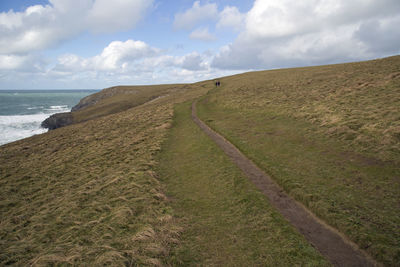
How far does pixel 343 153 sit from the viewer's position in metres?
14.7

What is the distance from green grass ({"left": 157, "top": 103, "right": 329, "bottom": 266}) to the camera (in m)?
7.31

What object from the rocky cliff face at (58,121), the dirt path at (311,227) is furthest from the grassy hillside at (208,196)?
the rocky cliff face at (58,121)

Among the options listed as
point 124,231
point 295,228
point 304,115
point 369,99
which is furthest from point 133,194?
point 369,99

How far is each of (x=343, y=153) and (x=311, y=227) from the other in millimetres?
8618

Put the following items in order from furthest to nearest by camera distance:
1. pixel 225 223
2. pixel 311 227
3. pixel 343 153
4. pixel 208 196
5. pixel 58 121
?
pixel 58 121, pixel 343 153, pixel 208 196, pixel 225 223, pixel 311 227

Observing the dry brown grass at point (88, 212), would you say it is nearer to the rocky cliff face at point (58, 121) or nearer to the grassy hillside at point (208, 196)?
the grassy hillside at point (208, 196)

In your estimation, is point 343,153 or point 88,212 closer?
point 88,212

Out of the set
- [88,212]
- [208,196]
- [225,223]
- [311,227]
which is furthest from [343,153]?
[88,212]

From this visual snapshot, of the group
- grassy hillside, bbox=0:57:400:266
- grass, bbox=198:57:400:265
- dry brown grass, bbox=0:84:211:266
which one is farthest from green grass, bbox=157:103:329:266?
grass, bbox=198:57:400:265

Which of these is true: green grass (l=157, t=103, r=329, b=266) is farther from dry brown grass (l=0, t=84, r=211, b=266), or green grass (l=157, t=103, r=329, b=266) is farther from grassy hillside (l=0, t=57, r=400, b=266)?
dry brown grass (l=0, t=84, r=211, b=266)

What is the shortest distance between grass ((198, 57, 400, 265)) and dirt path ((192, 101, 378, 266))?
335mm

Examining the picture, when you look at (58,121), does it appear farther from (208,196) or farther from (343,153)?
(343,153)

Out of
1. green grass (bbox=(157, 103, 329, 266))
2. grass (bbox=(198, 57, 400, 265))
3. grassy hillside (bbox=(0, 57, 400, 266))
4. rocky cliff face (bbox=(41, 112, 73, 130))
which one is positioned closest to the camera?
green grass (bbox=(157, 103, 329, 266))

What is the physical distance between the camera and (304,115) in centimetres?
2569
